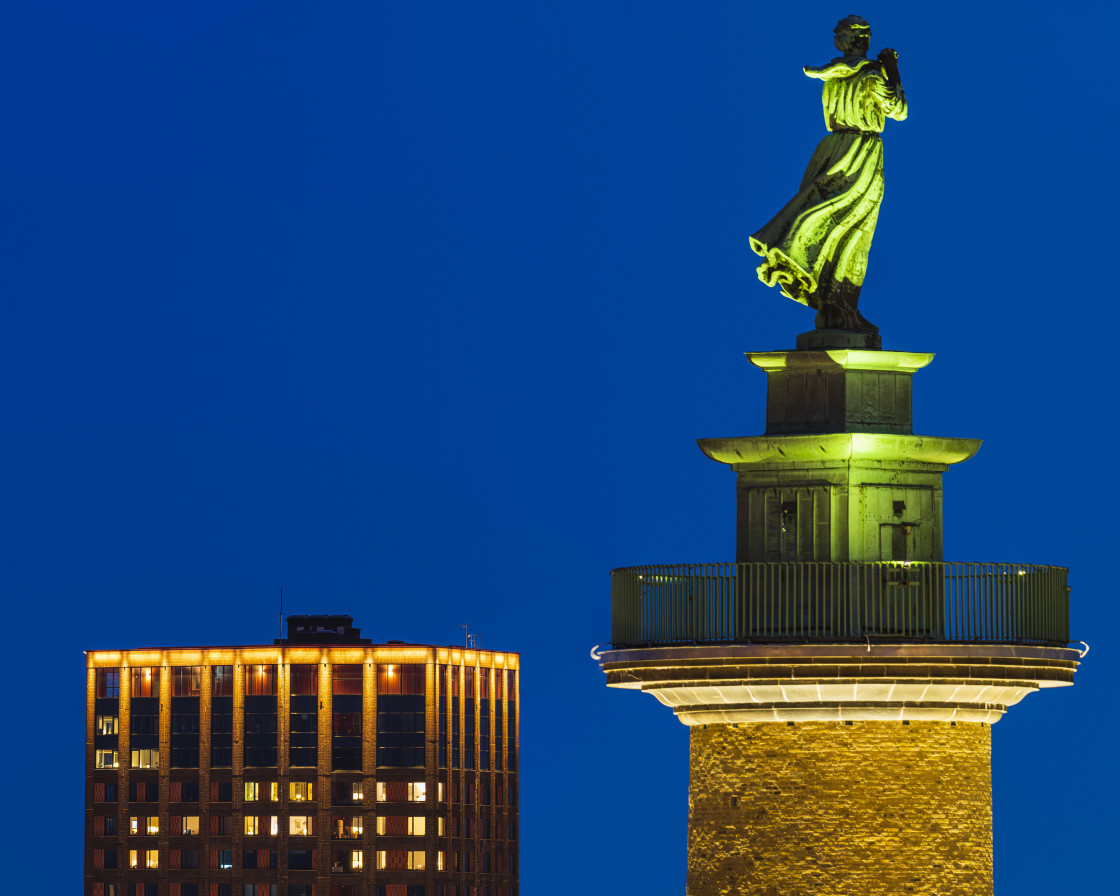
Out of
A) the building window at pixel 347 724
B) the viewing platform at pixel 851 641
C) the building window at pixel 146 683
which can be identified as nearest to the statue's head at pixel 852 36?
the viewing platform at pixel 851 641

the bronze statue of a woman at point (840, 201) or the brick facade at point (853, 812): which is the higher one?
the bronze statue of a woman at point (840, 201)

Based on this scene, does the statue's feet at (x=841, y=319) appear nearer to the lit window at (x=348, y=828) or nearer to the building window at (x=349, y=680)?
the building window at (x=349, y=680)

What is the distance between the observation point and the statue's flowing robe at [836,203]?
35.6 m

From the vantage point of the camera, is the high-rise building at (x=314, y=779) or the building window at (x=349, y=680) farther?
the high-rise building at (x=314, y=779)

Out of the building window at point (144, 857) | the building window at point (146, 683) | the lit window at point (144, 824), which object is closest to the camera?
the building window at point (146, 683)

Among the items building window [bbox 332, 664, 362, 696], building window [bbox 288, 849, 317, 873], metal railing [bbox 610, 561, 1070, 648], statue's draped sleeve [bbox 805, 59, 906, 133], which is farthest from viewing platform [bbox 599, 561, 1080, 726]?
building window [bbox 288, 849, 317, 873]

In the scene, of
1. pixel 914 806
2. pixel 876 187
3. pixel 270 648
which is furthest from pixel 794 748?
pixel 270 648

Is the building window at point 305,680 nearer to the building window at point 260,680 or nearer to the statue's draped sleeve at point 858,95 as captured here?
the building window at point 260,680

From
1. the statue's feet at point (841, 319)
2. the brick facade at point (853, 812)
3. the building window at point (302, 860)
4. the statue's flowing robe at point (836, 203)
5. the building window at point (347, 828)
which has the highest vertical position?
the statue's flowing robe at point (836, 203)

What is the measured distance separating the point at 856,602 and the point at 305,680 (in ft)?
523

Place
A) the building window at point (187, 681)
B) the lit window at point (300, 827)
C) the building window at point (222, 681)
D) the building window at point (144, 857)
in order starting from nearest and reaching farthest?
the building window at point (222, 681)
the lit window at point (300, 827)
the building window at point (187, 681)
the building window at point (144, 857)

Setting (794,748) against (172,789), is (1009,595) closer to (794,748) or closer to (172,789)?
(794,748)

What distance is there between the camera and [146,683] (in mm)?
199000

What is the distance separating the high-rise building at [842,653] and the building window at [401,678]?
157739 mm
